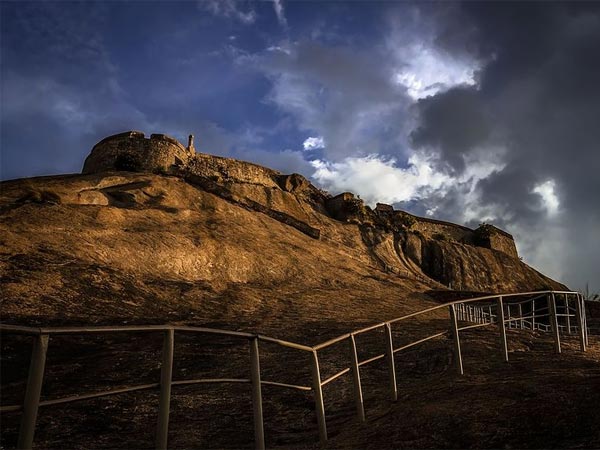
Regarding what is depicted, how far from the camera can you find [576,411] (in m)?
5.80

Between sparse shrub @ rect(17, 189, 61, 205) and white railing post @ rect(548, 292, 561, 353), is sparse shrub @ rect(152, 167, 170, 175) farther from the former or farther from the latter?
white railing post @ rect(548, 292, 561, 353)

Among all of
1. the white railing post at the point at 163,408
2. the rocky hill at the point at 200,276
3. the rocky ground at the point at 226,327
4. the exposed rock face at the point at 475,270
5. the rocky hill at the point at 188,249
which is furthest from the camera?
the exposed rock face at the point at 475,270

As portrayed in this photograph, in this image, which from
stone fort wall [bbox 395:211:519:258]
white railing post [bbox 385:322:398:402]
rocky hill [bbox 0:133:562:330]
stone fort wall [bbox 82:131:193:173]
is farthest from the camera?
stone fort wall [bbox 395:211:519:258]

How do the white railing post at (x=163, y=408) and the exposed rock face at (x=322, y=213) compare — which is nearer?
the white railing post at (x=163, y=408)

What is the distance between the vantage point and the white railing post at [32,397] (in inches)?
155

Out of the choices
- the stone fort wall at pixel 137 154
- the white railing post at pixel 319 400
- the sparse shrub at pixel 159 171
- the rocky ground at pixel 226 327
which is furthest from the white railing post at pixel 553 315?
the stone fort wall at pixel 137 154

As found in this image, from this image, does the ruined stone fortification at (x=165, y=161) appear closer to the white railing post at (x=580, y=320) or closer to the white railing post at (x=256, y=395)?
the white railing post at (x=580, y=320)

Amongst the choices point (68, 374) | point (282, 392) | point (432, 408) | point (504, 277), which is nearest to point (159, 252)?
point (68, 374)

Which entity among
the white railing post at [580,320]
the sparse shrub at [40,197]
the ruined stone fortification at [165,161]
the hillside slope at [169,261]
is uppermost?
the ruined stone fortification at [165,161]

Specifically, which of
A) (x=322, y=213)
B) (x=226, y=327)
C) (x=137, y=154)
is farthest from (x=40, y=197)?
(x=322, y=213)

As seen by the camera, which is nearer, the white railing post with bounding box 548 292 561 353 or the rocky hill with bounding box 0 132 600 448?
the rocky hill with bounding box 0 132 600 448

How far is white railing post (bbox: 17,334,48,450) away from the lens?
12.9 ft

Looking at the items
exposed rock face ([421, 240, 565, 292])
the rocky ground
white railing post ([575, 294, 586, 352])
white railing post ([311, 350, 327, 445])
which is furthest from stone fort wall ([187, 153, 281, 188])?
white railing post ([311, 350, 327, 445])

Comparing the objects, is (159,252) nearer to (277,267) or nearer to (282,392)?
(277,267)
